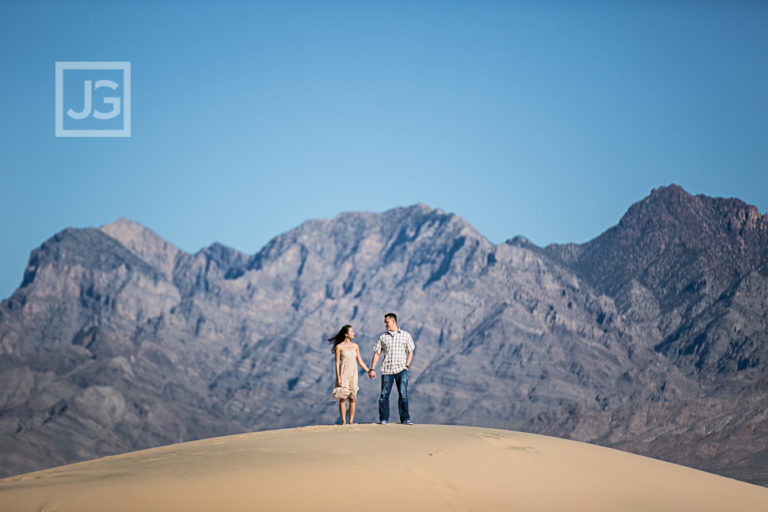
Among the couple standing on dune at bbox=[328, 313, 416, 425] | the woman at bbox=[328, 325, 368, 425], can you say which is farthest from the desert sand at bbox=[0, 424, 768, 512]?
the couple standing on dune at bbox=[328, 313, 416, 425]

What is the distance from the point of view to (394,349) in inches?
1187

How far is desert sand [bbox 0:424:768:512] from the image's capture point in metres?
20.4

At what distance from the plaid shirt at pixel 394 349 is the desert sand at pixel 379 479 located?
94.9 inches

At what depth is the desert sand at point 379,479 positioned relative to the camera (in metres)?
20.4

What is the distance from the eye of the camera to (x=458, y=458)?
24031mm

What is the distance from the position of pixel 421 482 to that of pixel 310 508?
2755 millimetres

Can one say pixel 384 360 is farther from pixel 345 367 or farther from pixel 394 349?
pixel 345 367

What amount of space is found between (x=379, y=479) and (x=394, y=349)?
842 centimetres

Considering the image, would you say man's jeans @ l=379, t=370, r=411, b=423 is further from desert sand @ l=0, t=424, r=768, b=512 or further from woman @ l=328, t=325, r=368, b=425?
desert sand @ l=0, t=424, r=768, b=512

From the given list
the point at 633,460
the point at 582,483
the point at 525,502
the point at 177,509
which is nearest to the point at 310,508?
the point at 177,509

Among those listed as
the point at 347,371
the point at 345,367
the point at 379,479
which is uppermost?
the point at 345,367

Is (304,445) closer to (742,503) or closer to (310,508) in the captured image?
(310,508)

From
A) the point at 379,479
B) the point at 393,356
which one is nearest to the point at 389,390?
the point at 393,356

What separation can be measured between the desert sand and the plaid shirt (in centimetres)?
A: 241
